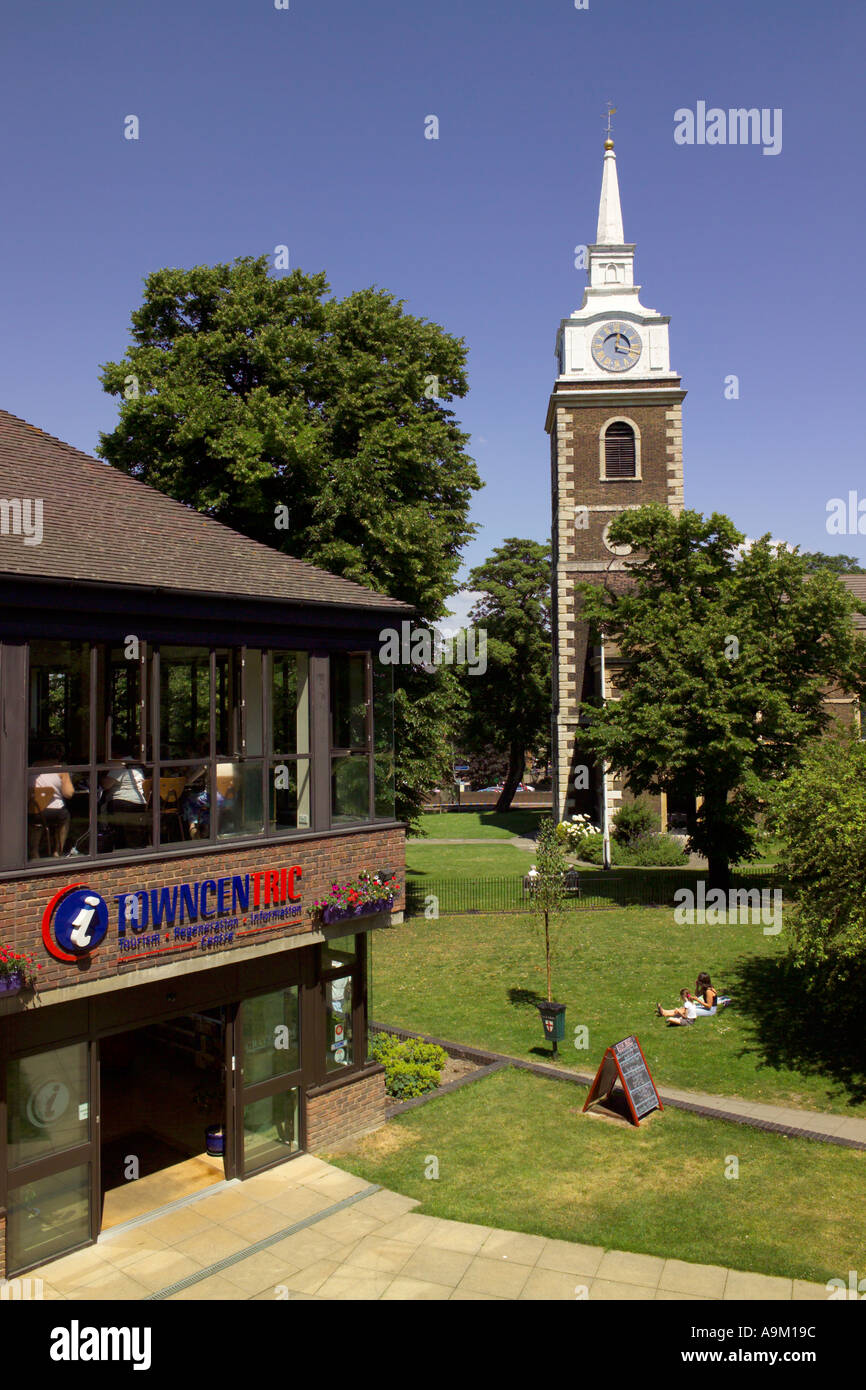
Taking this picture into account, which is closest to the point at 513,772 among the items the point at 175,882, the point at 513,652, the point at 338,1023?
the point at 513,652

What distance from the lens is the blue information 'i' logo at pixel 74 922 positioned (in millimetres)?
9883

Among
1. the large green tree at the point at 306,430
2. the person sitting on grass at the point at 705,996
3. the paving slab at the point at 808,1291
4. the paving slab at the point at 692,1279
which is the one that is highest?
the large green tree at the point at 306,430

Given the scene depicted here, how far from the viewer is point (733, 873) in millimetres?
33062

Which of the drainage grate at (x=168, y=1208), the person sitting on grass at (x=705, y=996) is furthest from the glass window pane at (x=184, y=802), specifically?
the person sitting on grass at (x=705, y=996)

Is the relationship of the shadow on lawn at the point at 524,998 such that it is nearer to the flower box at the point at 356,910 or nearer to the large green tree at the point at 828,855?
the large green tree at the point at 828,855

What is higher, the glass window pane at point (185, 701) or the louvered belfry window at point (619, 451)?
the louvered belfry window at point (619, 451)

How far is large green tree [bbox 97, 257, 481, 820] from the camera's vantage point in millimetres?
24578

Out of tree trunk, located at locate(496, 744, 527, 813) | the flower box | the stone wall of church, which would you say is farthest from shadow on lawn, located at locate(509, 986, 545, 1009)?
tree trunk, located at locate(496, 744, 527, 813)

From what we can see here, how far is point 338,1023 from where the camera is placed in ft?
45.9

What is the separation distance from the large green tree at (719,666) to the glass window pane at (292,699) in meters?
16.8

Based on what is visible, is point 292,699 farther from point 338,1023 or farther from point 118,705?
point 338,1023

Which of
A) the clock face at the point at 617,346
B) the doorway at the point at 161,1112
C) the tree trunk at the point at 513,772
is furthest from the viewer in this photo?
the tree trunk at the point at 513,772

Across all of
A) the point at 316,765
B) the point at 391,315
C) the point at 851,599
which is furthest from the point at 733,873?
the point at 316,765

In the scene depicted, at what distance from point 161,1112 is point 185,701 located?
6.46m
